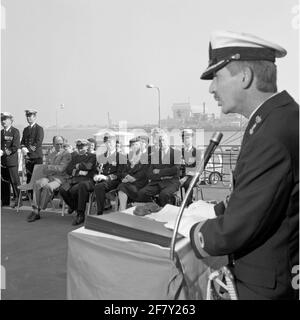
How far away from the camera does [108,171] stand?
6.64 metres

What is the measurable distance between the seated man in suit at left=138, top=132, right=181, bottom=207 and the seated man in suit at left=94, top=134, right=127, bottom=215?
58 cm

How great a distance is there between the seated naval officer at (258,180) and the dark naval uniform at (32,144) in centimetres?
694

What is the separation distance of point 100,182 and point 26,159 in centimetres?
231

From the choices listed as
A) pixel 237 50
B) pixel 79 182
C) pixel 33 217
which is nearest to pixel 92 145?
pixel 79 182

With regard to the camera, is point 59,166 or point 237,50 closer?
point 237,50

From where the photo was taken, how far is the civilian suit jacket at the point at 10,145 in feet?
24.9

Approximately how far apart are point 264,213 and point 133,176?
5153 mm

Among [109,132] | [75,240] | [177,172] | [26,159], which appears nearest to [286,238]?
[75,240]

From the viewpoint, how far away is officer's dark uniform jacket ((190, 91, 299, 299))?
3.91ft

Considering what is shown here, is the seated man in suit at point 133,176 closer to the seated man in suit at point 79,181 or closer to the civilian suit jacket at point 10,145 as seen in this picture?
the seated man in suit at point 79,181

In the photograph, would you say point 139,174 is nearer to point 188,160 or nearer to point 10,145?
point 188,160

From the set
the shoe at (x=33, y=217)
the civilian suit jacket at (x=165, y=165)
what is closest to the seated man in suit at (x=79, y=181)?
the shoe at (x=33, y=217)
